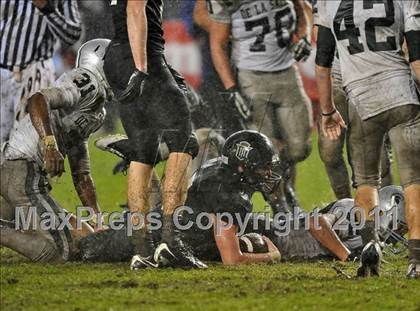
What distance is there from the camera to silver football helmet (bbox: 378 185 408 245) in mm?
8227

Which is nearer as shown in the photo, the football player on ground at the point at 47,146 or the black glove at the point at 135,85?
the black glove at the point at 135,85

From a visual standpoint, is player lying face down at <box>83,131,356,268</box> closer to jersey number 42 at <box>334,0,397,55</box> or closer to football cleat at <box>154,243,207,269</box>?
football cleat at <box>154,243,207,269</box>

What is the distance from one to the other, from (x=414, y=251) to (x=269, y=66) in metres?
2.62

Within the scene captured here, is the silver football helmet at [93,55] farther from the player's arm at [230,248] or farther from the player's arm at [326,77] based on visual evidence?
the player's arm at [326,77]

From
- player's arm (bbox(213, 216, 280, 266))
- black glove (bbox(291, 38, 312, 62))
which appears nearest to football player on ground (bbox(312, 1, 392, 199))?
black glove (bbox(291, 38, 312, 62))

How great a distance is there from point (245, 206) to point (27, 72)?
2588 mm

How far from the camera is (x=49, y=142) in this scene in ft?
25.7

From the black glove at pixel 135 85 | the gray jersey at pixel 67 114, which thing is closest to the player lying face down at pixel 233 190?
the gray jersey at pixel 67 114

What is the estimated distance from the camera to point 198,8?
29.3 ft

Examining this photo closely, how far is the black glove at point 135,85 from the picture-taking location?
7680 mm

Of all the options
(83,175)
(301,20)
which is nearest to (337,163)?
A: (301,20)

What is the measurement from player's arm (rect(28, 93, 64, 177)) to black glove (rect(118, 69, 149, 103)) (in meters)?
0.53

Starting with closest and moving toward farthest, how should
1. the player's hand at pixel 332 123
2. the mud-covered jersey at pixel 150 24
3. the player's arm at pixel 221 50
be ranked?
the player's hand at pixel 332 123 → the mud-covered jersey at pixel 150 24 → the player's arm at pixel 221 50

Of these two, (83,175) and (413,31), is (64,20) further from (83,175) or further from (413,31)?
(413,31)
